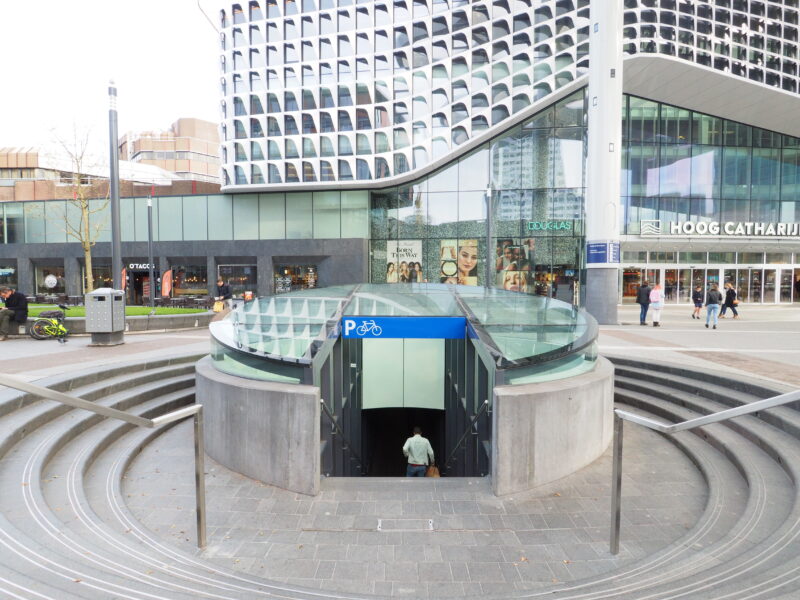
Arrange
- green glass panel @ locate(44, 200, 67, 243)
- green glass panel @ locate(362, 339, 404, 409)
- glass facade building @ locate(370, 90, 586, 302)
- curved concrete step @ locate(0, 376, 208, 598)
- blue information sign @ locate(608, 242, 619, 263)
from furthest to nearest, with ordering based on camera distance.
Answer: green glass panel @ locate(44, 200, 67, 243), glass facade building @ locate(370, 90, 586, 302), blue information sign @ locate(608, 242, 619, 263), green glass panel @ locate(362, 339, 404, 409), curved concrete step @ locate(0, 376, 208, 598)

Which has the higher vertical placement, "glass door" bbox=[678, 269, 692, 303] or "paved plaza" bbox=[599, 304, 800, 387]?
"glass door" bbox=[678, 269, 692, 303]

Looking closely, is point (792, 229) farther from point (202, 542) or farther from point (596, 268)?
point (202, 542)

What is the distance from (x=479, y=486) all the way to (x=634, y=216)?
97.0 feet

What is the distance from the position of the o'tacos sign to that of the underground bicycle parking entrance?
921 inches

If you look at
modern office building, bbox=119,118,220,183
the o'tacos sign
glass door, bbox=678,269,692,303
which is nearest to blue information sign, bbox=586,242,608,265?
the o'tacos sign

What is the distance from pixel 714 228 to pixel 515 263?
12.2 meters

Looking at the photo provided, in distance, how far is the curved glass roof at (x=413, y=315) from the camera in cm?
724

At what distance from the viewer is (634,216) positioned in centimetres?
3184

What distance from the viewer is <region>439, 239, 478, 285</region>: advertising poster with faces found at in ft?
107

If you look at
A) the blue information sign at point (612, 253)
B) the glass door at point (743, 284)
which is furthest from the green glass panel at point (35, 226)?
the glass door at point (743, 284)

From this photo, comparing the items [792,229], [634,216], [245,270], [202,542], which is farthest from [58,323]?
[792,229]

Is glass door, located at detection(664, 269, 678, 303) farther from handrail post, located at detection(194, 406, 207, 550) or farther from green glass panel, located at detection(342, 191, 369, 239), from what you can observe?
handrail post, located at detection(194, 406, 207, 550)

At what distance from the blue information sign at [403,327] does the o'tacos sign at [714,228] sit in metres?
26.0

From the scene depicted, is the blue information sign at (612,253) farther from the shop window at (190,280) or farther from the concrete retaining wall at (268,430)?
the shop window at (190,280)
